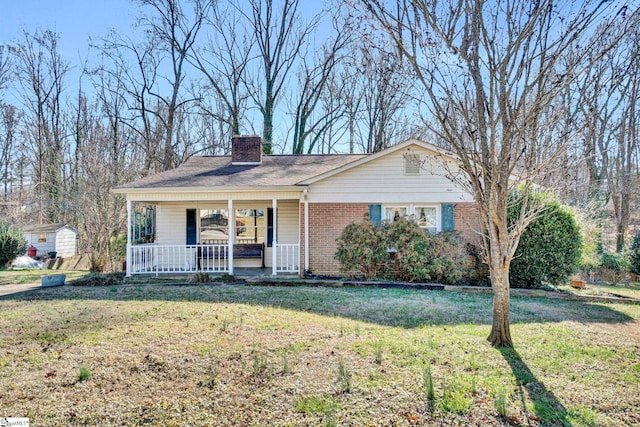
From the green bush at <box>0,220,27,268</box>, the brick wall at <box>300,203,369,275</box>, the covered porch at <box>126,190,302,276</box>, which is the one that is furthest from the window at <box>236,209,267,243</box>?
the green bush at <box>0,220,27,268</box>

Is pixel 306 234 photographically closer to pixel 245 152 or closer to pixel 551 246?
pixel 245 152

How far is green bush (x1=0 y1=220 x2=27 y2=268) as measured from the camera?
1545cm

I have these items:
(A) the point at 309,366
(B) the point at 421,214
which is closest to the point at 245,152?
(B) the point at 421,214

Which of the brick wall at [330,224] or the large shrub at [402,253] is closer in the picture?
the large shrub at [402,253]

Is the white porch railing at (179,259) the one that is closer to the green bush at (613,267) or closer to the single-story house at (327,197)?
the single-story house at (327,197)

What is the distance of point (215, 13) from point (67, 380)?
25.5 metres

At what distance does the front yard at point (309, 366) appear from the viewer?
10.9ft

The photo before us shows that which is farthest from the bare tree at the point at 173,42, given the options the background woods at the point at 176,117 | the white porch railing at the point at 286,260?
the white porch railing at the point at 286,260

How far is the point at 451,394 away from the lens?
3.60m

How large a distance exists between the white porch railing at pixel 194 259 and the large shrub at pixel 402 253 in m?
1.86

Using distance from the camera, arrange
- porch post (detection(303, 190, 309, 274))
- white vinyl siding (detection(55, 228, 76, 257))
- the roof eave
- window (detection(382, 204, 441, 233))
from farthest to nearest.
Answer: white vinyl siding (detection(55, 228, 76, 257))
window (detection(382, 204, 441, 233))
porch post (detection(303, 190, 309, 274))
the roof eave

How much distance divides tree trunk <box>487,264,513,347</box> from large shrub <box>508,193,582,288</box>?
5.57 metres

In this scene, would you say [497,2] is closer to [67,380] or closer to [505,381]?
[505,381]

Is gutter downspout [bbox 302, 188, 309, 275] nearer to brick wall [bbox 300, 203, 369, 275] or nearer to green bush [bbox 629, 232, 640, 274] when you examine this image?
brick wall [bbox 300, 203, 369, 275]
